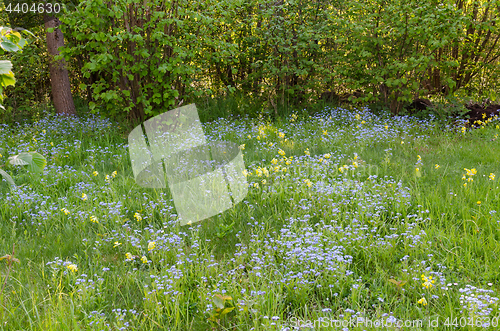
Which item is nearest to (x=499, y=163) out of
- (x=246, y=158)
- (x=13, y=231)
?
(x=246, y=158)

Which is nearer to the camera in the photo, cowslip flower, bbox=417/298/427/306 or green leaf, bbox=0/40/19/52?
green leaf, bbox=0/40/19/52

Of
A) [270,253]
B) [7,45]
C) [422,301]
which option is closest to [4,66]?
[7,45]

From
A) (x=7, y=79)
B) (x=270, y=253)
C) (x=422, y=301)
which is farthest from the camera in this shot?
(x=270, y=253)

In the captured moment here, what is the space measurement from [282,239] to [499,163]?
3.31 m

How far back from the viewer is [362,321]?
213 centimetres

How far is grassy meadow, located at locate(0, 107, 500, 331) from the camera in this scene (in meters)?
2.35

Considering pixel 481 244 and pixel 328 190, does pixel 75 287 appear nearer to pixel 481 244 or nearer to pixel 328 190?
pixel 328 190

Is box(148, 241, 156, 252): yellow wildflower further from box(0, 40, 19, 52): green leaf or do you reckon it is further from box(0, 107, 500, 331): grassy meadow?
box(0, 40, 19, 52): green leaf

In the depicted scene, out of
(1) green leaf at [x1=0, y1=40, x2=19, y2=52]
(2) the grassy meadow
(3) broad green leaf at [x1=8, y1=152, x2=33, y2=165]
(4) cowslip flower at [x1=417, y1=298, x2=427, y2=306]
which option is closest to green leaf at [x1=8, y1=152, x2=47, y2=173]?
(3) broad green leaf at [x1=8, y1=152, x2=33, y2=165]

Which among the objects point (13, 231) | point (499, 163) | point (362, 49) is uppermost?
point (362, 49)

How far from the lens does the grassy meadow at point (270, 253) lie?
2.35m

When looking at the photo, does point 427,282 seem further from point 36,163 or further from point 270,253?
point 36,163

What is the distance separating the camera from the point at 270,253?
299 centimetres

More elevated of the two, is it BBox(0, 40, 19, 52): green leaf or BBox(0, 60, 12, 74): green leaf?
BBox(0, 40, 19, 52): green leaf
